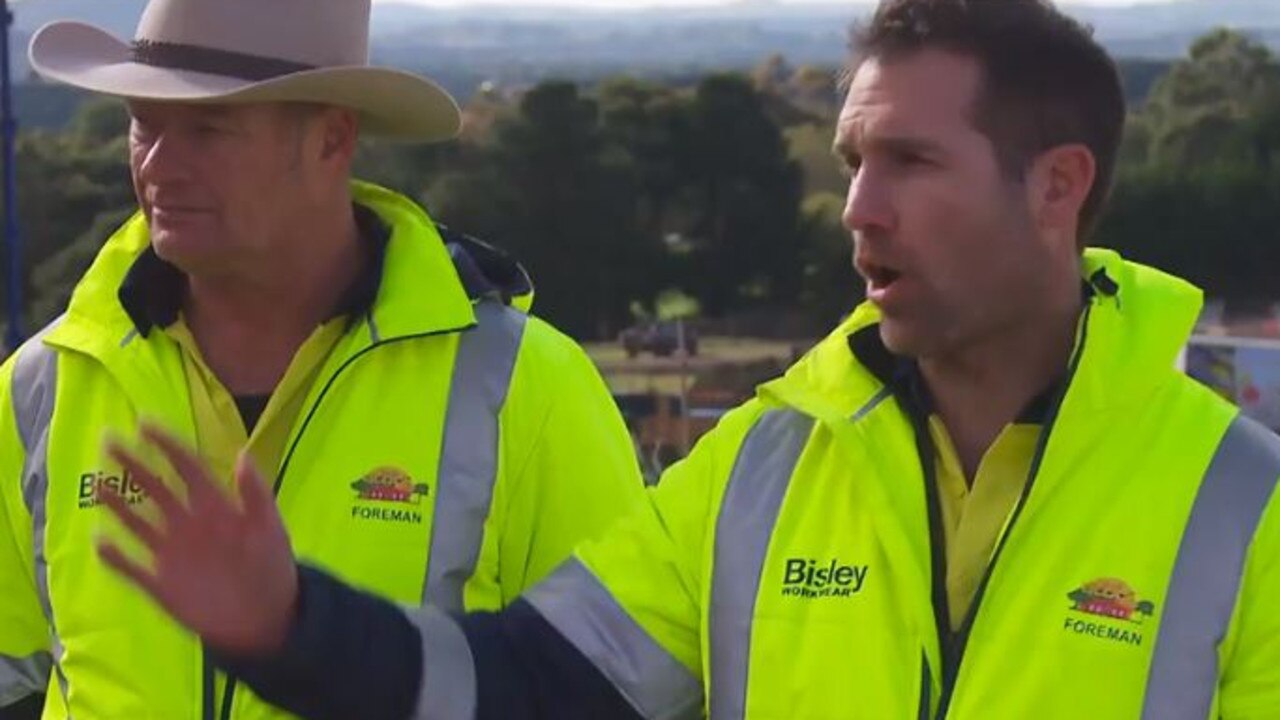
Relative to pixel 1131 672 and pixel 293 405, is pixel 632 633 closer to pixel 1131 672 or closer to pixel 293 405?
pixel 1131 672

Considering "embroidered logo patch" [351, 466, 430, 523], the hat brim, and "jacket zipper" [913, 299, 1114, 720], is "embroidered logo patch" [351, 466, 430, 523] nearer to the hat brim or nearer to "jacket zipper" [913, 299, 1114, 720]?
the hat brim

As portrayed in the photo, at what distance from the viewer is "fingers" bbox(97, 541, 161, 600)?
1.88m

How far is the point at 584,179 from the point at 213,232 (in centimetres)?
1006

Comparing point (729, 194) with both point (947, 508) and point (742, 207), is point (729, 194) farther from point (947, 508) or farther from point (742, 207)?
point (947, 508)

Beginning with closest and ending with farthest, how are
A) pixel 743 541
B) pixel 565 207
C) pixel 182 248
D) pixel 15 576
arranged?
pixel 743 541 → pixel 182 248 → pixel 15 576 → pixel 565 207

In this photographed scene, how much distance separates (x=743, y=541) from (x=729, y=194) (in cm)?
1185

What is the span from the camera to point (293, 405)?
8.89ft

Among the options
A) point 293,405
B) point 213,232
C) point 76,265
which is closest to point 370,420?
point 293,405

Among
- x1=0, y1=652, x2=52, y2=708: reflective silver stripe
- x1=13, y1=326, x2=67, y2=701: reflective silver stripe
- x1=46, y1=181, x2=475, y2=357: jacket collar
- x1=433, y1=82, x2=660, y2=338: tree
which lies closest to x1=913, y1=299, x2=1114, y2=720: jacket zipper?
x1=46, y1=181, x2=475, y2=357: jacket collar

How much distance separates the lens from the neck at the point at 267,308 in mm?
2752

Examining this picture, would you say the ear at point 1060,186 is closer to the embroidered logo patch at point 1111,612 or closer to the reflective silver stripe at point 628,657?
the embroidered logo patch at point 1111,612

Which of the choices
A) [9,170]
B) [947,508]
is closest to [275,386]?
[947,508]

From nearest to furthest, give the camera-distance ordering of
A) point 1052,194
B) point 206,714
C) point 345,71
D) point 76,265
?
1. point 1052,194
2. point 206,714
3. point 345,71
4. point 76,265

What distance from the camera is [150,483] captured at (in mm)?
1881
